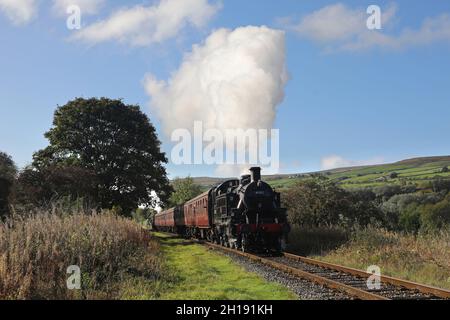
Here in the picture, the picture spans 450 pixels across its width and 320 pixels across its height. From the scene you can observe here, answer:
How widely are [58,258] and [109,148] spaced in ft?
102

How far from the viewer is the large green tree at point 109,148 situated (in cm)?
4153

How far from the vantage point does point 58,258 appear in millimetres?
11219

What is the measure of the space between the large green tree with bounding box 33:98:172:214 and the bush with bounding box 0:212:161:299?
26.8 metres

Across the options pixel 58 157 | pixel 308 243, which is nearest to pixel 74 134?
pixel 58 157

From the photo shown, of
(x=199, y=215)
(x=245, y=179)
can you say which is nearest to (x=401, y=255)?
(x=245, y=179)

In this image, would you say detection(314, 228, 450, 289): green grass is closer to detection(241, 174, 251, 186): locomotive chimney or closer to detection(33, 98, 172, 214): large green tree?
detection(241, 174, 251, 186): locomotive chimney

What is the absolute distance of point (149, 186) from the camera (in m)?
43.2

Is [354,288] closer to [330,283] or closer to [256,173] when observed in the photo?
[330,283]

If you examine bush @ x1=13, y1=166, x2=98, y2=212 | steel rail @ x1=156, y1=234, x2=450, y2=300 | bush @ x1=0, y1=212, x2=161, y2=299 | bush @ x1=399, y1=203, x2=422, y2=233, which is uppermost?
bush @ x1=13, y1=166, x2=98, y2=212

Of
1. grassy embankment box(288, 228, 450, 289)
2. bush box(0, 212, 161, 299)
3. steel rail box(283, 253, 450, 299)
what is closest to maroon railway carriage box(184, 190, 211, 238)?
grassy embankment box(288, 228, 450, 289)

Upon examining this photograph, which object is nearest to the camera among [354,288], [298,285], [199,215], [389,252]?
[354,288]

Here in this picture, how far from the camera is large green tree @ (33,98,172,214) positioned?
41.5 m
